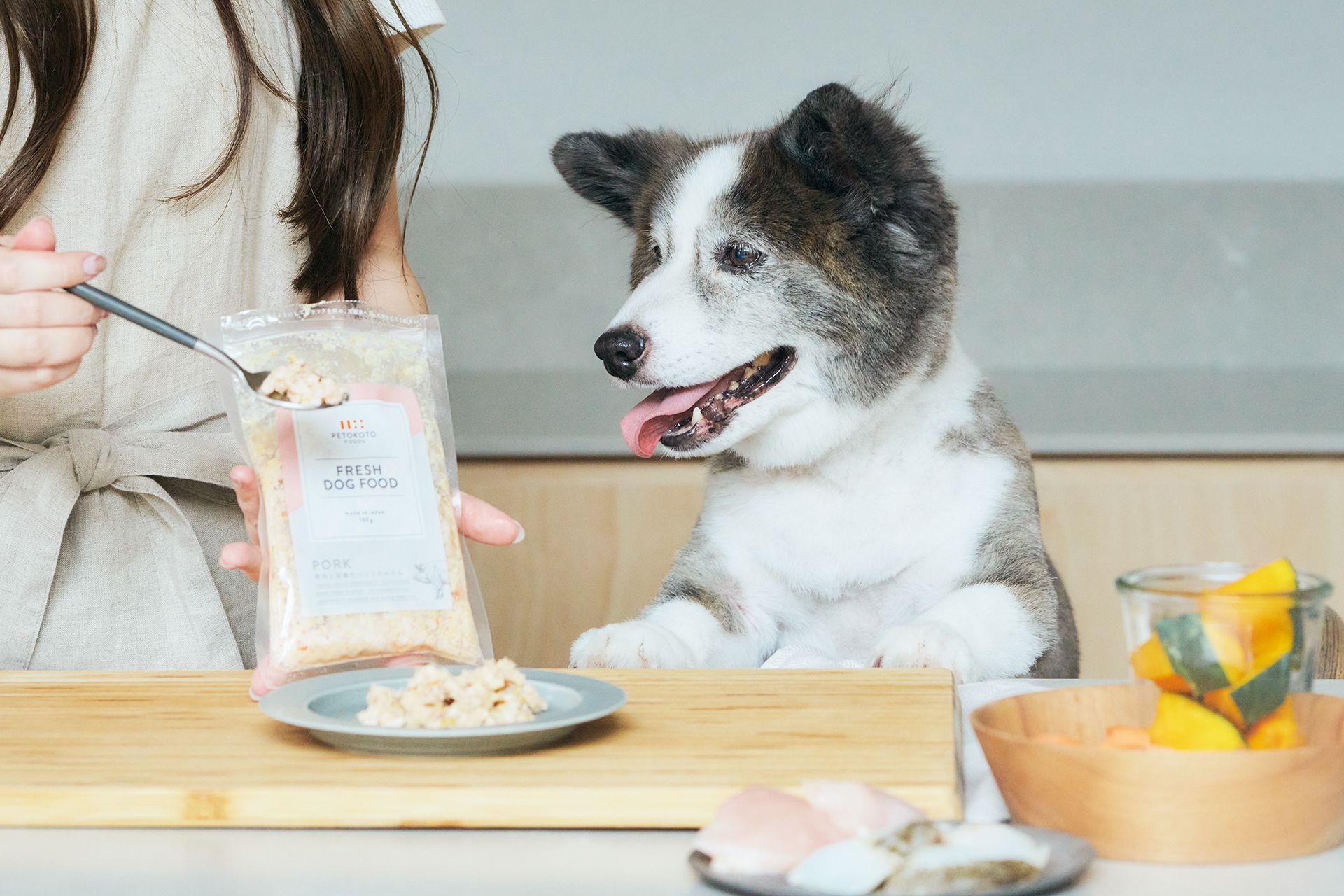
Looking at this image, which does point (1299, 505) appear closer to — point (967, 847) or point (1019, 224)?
point (1019, 224)

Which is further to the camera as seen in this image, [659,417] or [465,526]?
[659,417]

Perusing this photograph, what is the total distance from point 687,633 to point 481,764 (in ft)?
2.07

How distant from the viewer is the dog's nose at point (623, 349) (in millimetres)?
1290

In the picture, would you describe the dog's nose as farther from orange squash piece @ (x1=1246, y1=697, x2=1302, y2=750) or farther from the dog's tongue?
orange squash piece @ (x1=1246, y1=697, x2=1302, y2=750)

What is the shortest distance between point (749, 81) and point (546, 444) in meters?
0.82

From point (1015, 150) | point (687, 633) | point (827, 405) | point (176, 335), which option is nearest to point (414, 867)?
point (176, 335)

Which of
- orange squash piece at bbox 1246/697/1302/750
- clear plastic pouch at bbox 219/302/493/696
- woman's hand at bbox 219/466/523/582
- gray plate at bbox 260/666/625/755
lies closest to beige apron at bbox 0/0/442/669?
woman's hand at bbox 219/466/523/582

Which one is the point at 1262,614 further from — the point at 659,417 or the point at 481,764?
the point at 659,417

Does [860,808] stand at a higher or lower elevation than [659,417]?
lower

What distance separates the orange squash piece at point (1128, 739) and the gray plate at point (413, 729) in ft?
0.82

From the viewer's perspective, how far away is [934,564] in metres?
1.33

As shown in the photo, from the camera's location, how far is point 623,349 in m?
1.29

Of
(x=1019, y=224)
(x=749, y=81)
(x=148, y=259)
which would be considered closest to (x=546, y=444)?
(x=749, y=81)

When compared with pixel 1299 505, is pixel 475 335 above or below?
above
